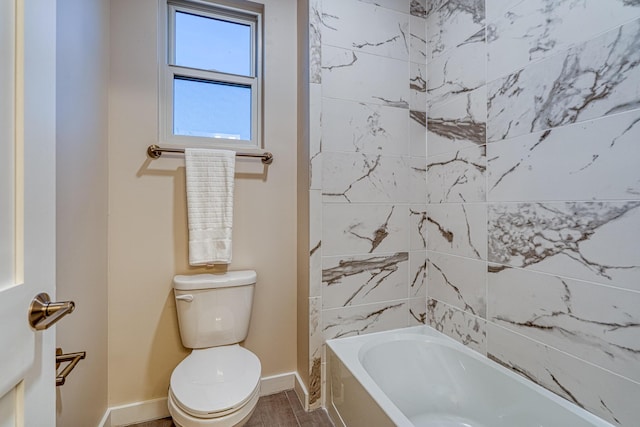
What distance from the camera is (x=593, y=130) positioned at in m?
1.04

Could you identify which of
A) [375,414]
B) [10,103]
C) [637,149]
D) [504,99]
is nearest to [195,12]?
[10,103]

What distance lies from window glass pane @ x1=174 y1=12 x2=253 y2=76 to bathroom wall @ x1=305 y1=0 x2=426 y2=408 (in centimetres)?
47

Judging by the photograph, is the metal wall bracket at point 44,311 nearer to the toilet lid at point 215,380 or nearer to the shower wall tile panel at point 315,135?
the toilet lid at point 215,380

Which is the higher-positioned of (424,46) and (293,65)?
(424,46)

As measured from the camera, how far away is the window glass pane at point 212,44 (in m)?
1.70

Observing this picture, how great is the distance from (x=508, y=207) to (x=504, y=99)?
0.50 m

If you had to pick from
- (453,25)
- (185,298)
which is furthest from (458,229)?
(185,298)

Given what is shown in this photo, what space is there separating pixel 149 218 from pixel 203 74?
34.4 inches

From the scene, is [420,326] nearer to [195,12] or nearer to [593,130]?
[593,130]

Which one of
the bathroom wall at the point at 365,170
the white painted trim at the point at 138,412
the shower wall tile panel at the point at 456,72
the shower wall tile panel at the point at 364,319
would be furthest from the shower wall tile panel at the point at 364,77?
the white painted trim at the point at 138,412

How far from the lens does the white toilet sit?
1.12 meters

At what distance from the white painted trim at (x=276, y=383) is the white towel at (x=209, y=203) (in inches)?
31.7

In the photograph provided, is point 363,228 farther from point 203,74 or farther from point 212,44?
point 212,44

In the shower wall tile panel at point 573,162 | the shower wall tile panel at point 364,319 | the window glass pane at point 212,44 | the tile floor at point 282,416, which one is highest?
the window glass pane at point 212,44
